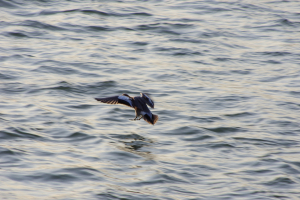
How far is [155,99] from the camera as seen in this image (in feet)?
28.5

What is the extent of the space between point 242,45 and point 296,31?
104 inches

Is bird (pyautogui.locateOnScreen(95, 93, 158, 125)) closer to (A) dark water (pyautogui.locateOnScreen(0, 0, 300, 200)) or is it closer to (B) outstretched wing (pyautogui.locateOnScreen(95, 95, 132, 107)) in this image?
(B) outstretched wing (pyautogui.locateOnScreen(95, 95, 132, 107))

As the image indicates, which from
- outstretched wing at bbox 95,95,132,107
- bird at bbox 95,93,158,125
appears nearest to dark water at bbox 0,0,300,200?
bird at bbox 95,93,158,125

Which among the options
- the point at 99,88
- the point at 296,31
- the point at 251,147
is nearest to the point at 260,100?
the point at 251,147

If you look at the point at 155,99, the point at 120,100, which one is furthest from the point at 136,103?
the point at 155,99

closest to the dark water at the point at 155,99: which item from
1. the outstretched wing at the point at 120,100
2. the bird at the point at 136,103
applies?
the bird at the point at 136,103

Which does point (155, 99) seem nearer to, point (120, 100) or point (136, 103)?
point (136, 103)

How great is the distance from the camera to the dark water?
5641mm

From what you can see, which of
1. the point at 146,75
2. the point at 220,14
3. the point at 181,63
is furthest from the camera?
the point at 220,14

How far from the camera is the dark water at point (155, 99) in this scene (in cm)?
564

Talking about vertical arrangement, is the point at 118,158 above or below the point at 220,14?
below

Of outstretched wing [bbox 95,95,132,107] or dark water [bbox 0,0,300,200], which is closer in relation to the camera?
dark water [bbox 0,0,300,200]

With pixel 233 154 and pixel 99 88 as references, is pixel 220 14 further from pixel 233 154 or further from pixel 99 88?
pixel 233 154

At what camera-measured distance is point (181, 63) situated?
35.6 feet
